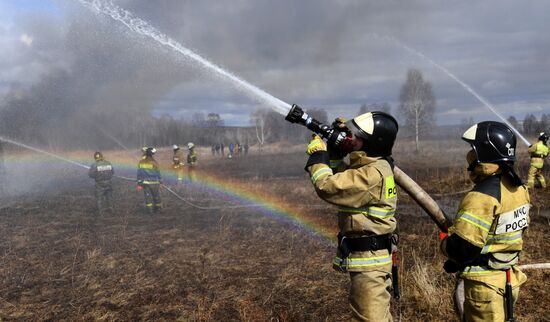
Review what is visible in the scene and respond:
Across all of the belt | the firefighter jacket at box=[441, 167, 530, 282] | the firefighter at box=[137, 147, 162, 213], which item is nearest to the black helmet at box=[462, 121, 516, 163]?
the firefighter jacket at box=[441, 167, 530, 282]

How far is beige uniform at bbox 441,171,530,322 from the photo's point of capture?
10.2 ft

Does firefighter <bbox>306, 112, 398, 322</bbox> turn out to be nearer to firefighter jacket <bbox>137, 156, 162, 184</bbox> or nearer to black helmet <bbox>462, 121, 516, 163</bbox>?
black helmet <bbox>462, 121, 516, 163</bbox>

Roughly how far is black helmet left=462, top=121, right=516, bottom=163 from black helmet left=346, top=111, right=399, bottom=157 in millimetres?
669

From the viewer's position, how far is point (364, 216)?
3637mm

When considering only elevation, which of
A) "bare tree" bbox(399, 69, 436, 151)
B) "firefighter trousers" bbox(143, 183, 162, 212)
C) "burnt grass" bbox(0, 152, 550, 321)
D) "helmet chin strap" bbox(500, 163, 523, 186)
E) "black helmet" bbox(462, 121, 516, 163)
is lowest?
"burnt grass" bbox(0, 152, 550, 321)

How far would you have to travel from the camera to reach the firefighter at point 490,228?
3137 mm

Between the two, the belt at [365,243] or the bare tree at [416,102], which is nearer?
the belt at [365,243]

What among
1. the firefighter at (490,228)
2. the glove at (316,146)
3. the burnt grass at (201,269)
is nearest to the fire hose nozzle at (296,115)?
the glove at (316,146)

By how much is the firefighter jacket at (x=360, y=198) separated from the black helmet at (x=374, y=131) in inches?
3.3

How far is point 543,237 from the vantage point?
920 cm

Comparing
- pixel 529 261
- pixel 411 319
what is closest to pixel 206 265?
pixel 411 319

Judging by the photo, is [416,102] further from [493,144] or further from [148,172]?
[493,144]

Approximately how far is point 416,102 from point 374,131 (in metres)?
56.2

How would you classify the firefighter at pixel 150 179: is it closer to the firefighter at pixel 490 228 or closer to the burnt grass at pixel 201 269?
the burnt grass at pixel 201 269
